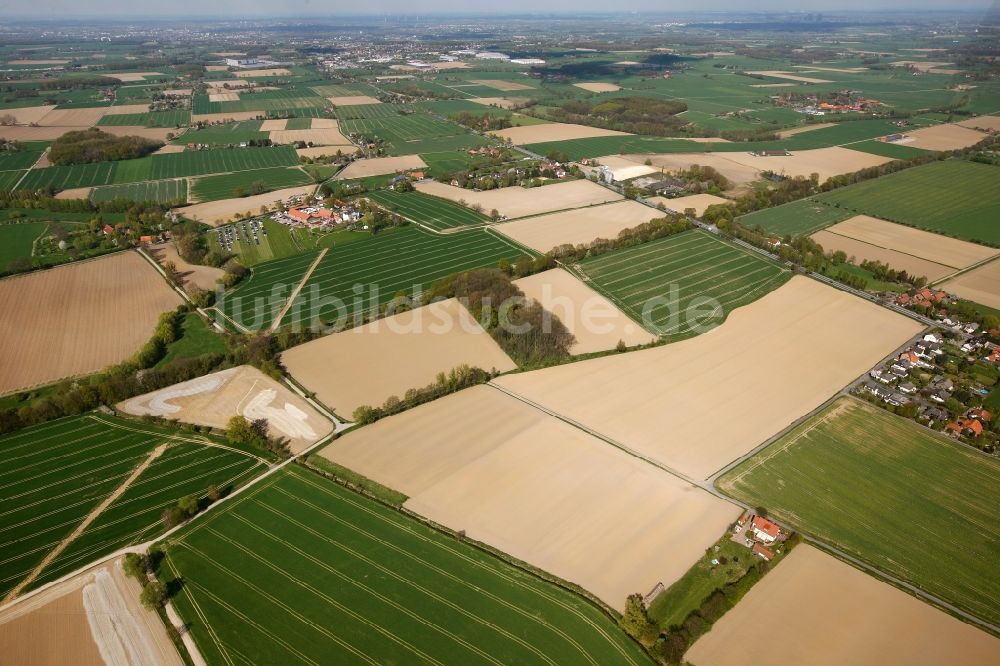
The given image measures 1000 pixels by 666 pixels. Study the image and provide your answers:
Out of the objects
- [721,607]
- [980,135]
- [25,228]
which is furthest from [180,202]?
[980,135]

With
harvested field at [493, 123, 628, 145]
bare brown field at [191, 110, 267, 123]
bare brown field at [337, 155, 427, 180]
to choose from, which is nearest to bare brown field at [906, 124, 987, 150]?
harvested field at [493, 123, 628, 145]

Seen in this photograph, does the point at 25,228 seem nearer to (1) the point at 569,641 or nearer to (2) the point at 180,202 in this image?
(2) the point at 180,202

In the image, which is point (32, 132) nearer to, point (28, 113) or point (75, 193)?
point (28, 113)

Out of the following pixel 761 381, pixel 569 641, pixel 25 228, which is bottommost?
pixel 569 641

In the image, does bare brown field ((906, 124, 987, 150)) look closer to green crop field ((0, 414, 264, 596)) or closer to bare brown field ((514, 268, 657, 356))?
bare brown field ((514, 268, 657, 356))

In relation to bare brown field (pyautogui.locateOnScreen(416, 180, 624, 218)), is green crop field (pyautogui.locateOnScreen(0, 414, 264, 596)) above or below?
below

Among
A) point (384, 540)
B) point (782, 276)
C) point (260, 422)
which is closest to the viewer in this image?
point (384, 540)

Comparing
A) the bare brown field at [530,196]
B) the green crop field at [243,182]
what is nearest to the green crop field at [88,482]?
the bare brown field at [530,196]
